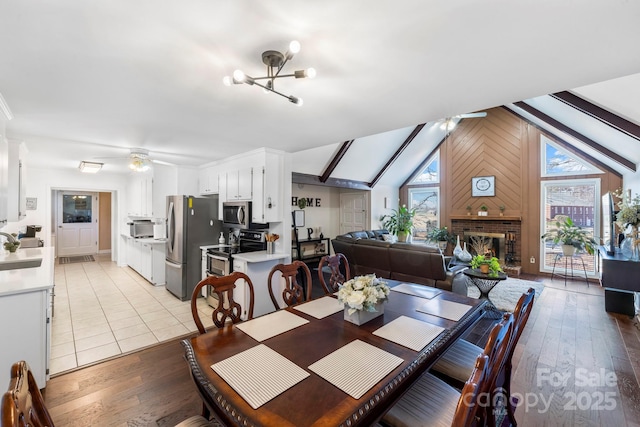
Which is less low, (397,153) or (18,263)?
(397,153)

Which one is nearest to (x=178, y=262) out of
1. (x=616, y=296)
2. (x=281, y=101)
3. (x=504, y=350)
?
(x=281, y=101)

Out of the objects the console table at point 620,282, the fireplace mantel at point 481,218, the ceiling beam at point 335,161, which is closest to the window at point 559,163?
the fireplace mantel at point 481,218

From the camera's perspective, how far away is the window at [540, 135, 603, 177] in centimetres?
574

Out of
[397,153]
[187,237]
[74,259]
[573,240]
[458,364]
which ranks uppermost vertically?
[397,153]

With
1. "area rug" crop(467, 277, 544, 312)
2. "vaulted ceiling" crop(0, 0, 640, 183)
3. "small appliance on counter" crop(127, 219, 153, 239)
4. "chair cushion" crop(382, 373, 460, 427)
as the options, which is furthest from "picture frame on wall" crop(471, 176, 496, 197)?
"small appliance on counter" crop(127, 219, 153, 239)

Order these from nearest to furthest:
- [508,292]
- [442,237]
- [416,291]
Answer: [416,291]
[508,292]
[442,237]

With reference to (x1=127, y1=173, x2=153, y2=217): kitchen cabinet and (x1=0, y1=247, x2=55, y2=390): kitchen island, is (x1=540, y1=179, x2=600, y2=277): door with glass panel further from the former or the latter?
(x1=127, y1=173, x2=153, y2=217): kitchen cabinet

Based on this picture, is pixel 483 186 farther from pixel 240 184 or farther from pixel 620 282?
pixel 240 184

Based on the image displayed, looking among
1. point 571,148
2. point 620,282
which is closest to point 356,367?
point 620,282

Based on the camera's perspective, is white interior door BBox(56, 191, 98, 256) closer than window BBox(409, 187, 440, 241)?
No

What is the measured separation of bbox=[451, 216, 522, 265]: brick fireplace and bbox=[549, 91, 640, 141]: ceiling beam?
146 inches

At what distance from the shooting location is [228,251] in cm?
426

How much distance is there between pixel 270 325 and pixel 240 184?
2851mm

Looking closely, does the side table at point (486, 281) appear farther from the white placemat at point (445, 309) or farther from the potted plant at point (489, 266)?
the white placemat at point (445, 309)
